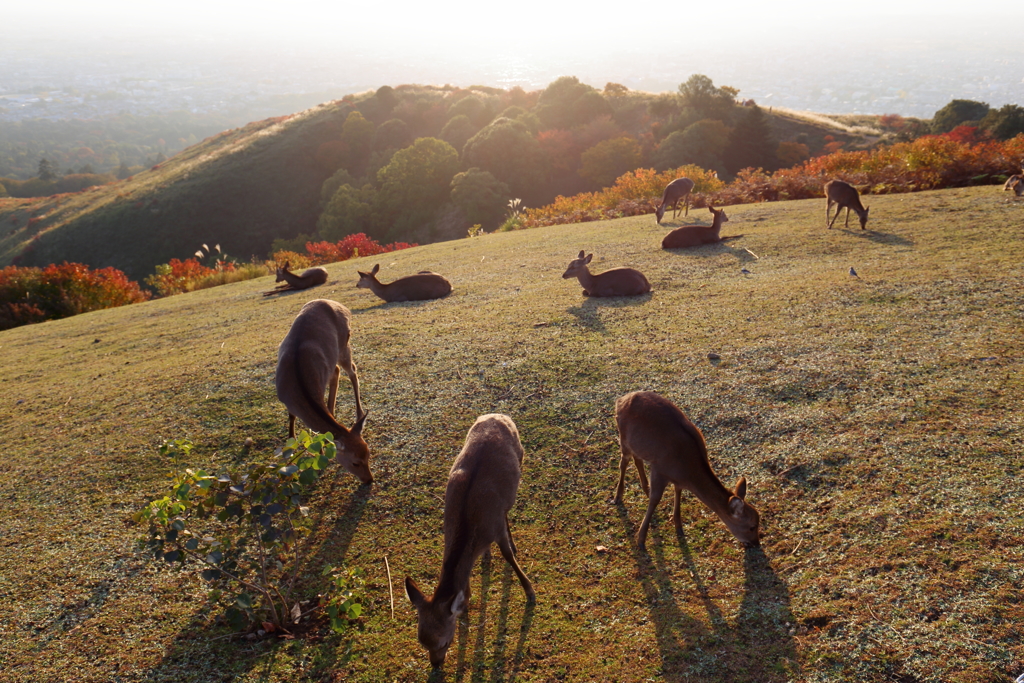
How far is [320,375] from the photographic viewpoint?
5.80 metres

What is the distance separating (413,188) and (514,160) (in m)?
9.48

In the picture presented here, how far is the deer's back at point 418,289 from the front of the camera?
11680 millimetres

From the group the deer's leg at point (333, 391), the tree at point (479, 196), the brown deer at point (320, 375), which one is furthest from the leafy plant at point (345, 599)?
the tree at point (479, 196)

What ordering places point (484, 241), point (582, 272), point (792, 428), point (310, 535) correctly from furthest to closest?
point (484, 241) < point (582, 272) < point (792, 428) < point (310, 535)

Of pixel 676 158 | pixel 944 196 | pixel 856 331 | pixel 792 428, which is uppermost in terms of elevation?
pixel 676 158

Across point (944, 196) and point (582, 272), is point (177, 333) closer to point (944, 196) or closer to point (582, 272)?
point (582, 272)

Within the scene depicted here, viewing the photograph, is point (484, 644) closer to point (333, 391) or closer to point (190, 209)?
point (333, 391)

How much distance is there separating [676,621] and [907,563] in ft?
5.32

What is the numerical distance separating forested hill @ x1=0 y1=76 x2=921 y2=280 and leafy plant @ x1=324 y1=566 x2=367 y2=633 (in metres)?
39.8

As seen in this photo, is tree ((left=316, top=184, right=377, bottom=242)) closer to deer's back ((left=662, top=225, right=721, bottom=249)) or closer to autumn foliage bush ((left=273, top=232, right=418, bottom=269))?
autumn foliage bush ((left=273, top=232, right=418, bottom=269))

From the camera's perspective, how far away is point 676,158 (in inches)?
1794

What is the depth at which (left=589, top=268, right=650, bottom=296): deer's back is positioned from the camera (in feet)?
33.0

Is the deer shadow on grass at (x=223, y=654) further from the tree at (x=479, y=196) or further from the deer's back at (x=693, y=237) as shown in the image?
the tree at (x=479, y=196)

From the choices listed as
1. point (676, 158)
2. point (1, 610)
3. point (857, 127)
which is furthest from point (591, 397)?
point (857, 127)
